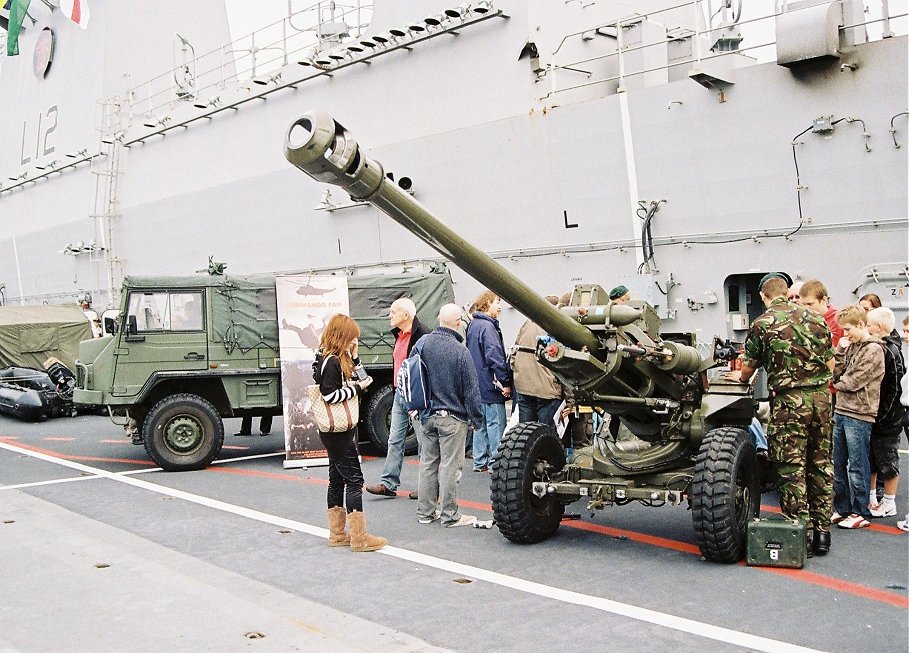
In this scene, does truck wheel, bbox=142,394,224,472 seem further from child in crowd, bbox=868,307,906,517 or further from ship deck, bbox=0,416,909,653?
child in crowd, bbox=868,307,906,517

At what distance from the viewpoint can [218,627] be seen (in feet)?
13.3

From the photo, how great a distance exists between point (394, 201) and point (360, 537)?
2.47 m

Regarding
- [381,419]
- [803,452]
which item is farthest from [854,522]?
[381,419]

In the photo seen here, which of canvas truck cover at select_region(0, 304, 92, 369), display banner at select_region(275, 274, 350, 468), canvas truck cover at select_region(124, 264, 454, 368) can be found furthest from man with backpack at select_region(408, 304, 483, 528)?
canvas truck cover at select_region(0, 304, 92, 369)

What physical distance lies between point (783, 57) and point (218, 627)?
8552 mm

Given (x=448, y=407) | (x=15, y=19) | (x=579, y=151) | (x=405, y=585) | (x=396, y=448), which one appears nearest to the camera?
(x=405, y=585)

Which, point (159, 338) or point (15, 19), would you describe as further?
point (15, 19)

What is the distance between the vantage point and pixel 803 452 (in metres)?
5.40

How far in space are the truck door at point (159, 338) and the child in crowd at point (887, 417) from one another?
637cm

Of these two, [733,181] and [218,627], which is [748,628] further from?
[733,181]

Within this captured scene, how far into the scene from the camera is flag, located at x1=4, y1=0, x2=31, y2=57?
995 inches

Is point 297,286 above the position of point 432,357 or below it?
above

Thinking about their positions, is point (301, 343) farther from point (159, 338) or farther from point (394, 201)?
point (394, 201)

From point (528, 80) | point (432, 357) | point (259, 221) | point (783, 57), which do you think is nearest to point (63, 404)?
point (259, 221)
